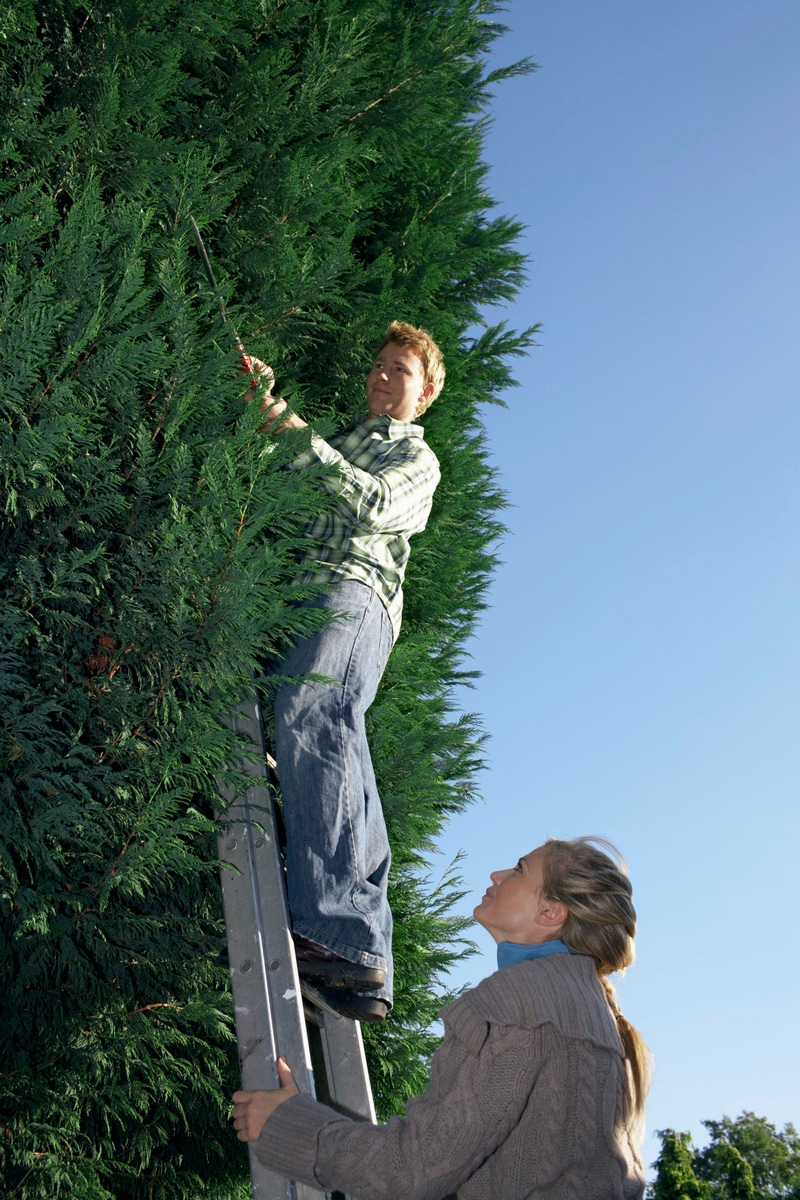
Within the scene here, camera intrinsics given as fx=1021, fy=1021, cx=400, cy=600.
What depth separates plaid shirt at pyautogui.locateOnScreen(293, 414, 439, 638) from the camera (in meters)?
2.98

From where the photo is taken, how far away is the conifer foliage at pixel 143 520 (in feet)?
7.37

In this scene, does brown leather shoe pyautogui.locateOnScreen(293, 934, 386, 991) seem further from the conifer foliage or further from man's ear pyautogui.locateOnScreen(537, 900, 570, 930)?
man's ear pyautogui.locateOnScreen(537, 900, 570, 930)

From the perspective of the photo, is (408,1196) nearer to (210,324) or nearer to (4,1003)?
(4,1003)

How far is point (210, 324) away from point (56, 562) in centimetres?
93

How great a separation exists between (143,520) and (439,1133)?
1423 millimetres

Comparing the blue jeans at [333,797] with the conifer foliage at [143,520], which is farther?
the blue jeans at [333,797]

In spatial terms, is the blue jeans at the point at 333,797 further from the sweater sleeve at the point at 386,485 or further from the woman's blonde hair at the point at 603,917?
the woman's blonde hair at the point at 603,917

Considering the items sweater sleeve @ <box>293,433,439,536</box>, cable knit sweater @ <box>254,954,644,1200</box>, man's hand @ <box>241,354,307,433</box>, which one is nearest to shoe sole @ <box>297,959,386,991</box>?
cable knit sweater @ <box>254,954,644,1200</box>

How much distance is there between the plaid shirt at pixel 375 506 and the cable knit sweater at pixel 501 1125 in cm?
126

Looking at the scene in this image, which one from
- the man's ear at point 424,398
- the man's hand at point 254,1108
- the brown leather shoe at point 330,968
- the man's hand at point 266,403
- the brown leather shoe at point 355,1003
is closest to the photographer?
the man's hand at point 254,1108

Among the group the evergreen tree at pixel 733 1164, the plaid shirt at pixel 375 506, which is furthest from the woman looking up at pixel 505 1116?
the evergreen tree at pixel 733 1164

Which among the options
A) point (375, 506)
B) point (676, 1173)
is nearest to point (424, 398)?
point (375, 506)

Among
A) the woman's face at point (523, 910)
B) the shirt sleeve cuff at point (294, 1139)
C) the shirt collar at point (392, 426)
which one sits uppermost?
the shirt collar at point (392, 426)

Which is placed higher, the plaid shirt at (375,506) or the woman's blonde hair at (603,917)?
the plaid shirt at (375,506)
